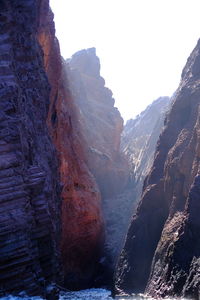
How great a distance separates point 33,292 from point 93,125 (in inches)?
2869

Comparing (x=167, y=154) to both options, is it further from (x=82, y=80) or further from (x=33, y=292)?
(x=82, y=80)

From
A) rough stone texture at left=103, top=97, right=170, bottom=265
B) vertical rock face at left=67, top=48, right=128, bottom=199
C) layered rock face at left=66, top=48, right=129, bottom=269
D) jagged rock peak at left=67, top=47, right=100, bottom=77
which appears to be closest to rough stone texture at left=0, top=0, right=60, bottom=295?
rough stone texture at left=103, top=97, right=170, bottom=265

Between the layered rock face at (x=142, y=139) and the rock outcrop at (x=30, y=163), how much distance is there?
42.4 metres

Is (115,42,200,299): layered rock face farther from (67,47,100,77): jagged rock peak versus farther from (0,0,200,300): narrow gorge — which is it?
(67,47,100,77): jagged rock peak

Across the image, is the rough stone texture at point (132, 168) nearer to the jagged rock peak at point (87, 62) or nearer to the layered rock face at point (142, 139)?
the layered rock face at point (142, 139)

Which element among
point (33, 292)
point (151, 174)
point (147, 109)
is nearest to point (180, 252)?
point (151, 174)

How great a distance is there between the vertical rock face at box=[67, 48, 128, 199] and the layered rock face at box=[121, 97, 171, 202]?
5604 millimetres

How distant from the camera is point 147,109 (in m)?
143

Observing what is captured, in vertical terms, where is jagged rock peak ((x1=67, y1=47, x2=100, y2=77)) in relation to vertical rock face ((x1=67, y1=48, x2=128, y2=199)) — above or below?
above

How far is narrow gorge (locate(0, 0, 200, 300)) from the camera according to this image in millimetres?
15812

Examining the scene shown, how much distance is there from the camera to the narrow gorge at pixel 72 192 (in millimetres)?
15812

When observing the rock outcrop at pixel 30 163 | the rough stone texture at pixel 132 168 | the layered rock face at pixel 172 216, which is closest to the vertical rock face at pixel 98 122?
the rough stone texture at pixel 132 168

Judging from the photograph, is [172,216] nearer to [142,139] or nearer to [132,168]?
[132,168]

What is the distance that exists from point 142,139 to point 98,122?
114 feet
